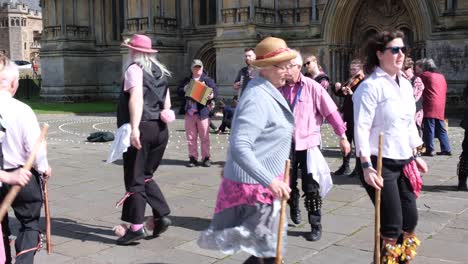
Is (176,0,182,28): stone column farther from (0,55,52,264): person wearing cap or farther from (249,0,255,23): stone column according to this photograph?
(0,55,52,264): person wearing cap

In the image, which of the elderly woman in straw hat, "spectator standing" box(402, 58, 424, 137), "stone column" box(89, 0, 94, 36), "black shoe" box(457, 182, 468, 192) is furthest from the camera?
"stone column" box(89, 0, 94, 36)

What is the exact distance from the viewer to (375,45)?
13.8ft

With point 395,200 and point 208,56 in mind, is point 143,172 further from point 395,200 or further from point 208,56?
point 208,56

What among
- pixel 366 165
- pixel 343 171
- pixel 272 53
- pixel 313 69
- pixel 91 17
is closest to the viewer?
pixel 272 53

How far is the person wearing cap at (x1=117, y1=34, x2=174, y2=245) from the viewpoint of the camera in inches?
210

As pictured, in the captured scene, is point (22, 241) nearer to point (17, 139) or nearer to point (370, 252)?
point (17, 139)

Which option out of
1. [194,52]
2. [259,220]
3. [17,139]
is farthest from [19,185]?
[194,52]

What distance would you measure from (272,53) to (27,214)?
2173 millimetres

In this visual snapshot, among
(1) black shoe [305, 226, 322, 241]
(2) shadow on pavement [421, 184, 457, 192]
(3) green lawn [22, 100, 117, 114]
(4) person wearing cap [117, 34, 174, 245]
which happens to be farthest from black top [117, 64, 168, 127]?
(3) green lawn [22, 100, 117, 114]

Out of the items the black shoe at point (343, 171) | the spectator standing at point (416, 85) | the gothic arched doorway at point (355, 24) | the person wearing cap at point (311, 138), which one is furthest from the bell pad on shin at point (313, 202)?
the gothic arched doorway at point (355, 24)

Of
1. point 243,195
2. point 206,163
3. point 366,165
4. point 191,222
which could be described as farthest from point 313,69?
point 243,195

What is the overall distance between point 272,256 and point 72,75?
1005 inches

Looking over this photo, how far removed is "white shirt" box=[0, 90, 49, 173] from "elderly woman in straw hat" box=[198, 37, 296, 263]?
1.47 m

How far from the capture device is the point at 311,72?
24.6 ft
